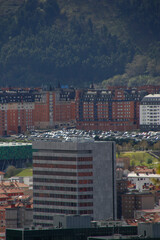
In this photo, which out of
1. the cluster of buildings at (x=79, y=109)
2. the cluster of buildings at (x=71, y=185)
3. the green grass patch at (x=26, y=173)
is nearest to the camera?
the cluster of buildings at (x=71, y=185)

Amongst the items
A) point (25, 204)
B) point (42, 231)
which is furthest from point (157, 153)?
point (42, 231)

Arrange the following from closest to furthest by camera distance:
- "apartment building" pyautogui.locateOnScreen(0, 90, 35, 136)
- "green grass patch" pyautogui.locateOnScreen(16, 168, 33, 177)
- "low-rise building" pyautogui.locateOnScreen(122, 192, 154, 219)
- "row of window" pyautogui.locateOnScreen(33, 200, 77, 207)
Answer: "row of window" pyautogui.locateOnScreen(33, 200, 77, 207) < "low-rise building" pyautogui.locateOnScreen(122, 192, 154, 219) < "green grass patch" pyautogui.locateOnScreen(16, 168, 33, 177) < "apartment building" pyautogui.locateOnScreen(0, 90, 35, 136)

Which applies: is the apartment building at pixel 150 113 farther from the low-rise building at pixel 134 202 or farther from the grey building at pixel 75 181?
the grey building at pixel 75 181

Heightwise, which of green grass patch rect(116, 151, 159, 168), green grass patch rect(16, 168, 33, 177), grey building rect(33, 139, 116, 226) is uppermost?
grey building rect(33, 139, 116, 226)

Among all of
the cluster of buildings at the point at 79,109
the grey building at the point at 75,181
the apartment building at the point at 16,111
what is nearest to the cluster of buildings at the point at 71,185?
the grey building at the point at 75,181

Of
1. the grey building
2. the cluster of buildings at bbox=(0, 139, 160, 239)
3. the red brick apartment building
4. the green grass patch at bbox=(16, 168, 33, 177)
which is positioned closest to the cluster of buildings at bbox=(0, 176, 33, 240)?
the cluster of buildings at bbox=(0, 139, 160, 239)

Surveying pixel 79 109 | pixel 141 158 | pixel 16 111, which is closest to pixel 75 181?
pixel 141 158

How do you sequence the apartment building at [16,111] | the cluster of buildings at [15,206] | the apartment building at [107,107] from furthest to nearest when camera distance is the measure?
the apartment building at [107,107] → the apartment building at [16,111] → the cluster of buildings at [15,206]

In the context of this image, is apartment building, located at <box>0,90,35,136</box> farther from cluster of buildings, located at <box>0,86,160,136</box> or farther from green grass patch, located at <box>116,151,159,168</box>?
green grass patch, located at <box>116,151,159,168</box>
